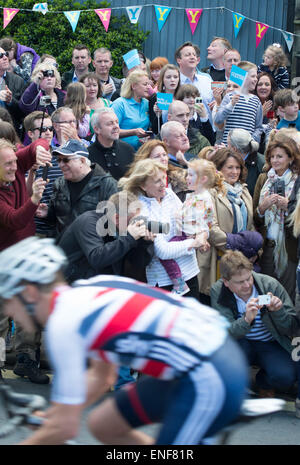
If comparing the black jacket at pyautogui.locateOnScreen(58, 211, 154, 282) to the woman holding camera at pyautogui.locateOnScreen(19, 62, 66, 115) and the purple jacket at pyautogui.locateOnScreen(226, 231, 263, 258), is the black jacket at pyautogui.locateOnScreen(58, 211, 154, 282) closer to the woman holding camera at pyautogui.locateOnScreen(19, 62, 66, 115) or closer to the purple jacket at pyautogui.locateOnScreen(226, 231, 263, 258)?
the purple jacket at pyautogui.locateOnScreen(226, 231, 263, 258)

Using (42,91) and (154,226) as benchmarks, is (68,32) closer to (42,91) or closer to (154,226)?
(42,91)

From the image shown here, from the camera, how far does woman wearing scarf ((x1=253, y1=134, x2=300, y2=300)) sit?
6.61m

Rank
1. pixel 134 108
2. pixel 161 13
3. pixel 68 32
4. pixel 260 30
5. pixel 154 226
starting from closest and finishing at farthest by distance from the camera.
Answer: pixel 154 226 → pixel 134 108 → pixel 260 30 → pixel 161 13 → pixel 68 32

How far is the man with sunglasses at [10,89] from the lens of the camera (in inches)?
326

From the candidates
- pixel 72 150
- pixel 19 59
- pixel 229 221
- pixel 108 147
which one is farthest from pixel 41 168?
pixel 19 59

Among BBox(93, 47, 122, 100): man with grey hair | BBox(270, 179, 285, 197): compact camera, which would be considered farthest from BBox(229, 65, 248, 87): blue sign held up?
BBox(93, 47, 122, 100): man with grey hair

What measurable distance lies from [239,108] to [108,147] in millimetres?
1635

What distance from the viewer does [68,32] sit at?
13.6 meters

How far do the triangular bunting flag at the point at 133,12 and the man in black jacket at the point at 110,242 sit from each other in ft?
24.0

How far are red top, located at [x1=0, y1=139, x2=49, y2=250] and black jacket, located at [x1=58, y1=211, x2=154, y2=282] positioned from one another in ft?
1.37

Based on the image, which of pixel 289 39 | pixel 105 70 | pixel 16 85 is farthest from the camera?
pixel 289 39

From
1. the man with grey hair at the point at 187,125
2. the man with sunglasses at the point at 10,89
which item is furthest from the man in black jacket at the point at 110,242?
the man with sunglasses at the point at 10,89
